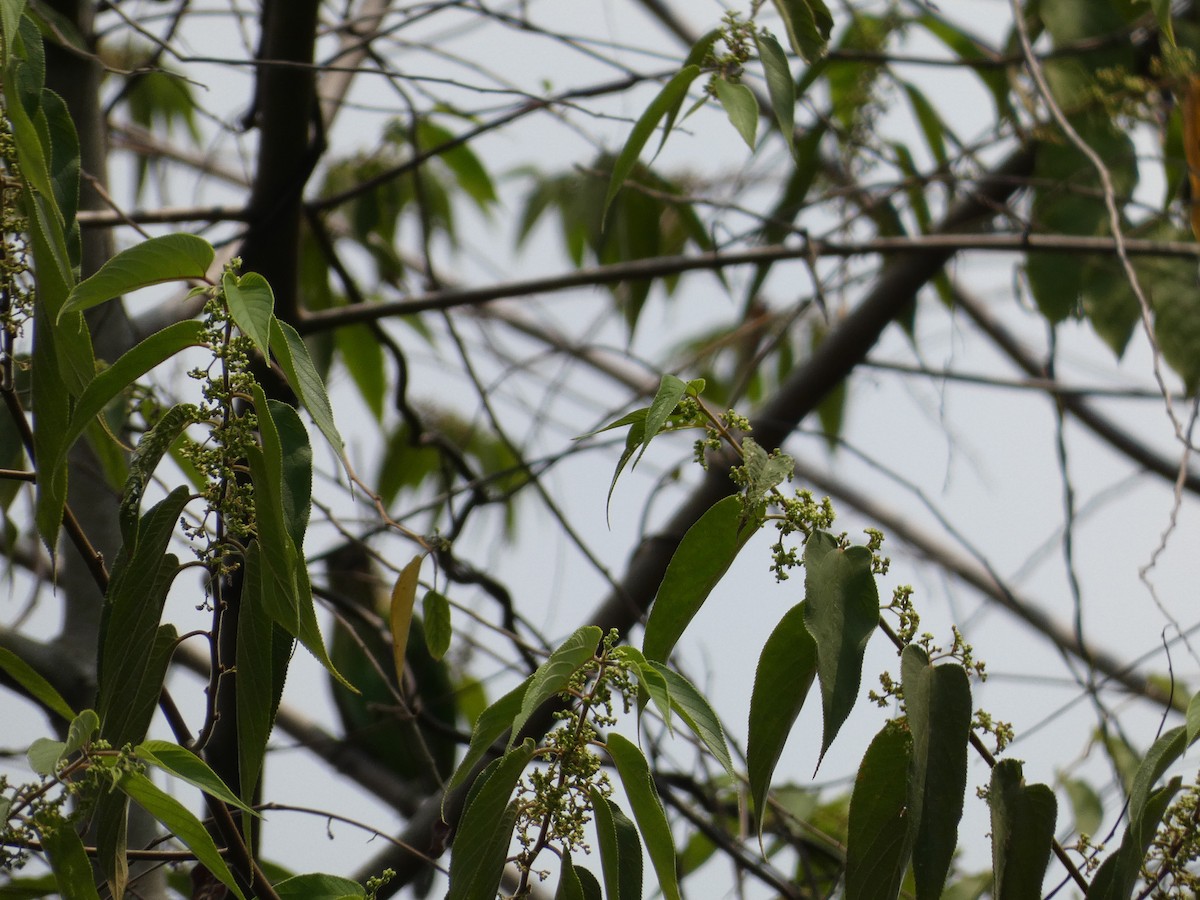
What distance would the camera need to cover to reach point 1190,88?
115cm

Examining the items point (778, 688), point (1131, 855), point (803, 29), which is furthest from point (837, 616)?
point (803, 29)

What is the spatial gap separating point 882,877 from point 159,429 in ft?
1.17

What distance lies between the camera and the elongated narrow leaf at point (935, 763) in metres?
0.46

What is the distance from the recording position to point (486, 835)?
0.48 meters

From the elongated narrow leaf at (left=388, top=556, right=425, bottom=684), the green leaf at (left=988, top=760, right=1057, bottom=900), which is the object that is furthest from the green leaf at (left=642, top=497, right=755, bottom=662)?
the elongated narrow leaf at (left=388, top=556, right=425, bottom=684)

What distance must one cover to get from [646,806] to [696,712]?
0.04m

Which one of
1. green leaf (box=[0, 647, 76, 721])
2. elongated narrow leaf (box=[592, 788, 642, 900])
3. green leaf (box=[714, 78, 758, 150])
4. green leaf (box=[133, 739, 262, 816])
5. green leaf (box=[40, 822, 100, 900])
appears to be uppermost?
green leaf (box=[714, 78, 758, 150])

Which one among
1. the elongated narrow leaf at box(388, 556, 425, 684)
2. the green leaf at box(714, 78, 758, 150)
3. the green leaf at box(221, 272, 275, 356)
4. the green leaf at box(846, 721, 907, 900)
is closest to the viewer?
the green leaf at box(221, 272, 275, 356)

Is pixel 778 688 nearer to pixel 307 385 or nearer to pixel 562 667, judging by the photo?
pixel 562 667

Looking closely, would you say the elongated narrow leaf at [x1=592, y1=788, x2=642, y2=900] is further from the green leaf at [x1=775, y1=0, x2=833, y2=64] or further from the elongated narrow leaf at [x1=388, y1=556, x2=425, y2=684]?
the green leaf at [x1=775, y1=0, x2=833, y2=64]

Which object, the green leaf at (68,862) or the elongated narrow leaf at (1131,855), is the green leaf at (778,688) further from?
the green leaf at (68,862)

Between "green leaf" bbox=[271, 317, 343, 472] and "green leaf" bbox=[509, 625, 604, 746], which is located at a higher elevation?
"green leaf" bbox=[271, 317, 343, 472]

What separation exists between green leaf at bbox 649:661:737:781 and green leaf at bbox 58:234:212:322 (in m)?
0.24

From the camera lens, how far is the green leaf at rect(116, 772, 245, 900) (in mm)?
426
